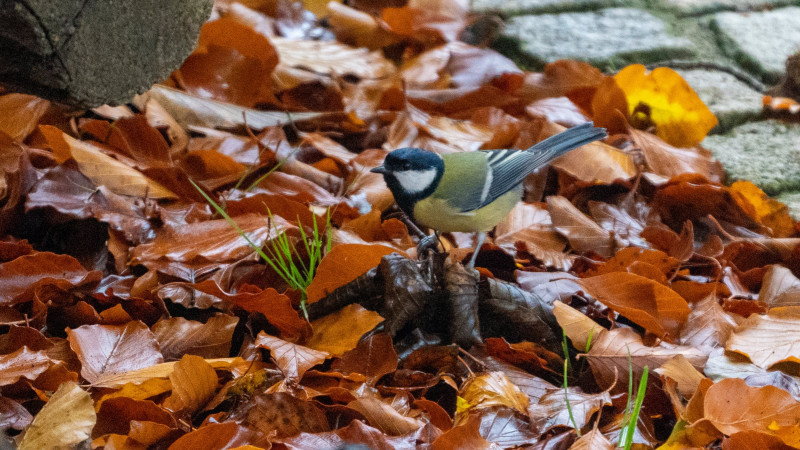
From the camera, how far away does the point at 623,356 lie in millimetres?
1935

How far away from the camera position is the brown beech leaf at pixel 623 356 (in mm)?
1907

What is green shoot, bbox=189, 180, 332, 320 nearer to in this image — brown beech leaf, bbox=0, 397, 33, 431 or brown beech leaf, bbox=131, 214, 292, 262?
brown beech leaf, bbox=131, 214, 292, 262

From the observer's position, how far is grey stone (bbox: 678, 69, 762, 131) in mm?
3424

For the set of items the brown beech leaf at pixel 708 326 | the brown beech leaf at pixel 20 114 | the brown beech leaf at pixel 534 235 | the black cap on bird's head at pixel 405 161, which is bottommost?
the brown beech leaf at pixel 534 235

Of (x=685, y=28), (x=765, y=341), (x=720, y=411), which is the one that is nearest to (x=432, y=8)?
(x=685, y=28)

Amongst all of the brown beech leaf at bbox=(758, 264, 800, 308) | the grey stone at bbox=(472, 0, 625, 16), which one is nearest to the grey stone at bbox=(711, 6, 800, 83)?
the grey stone at bbox=(472, 0, 625, 16)

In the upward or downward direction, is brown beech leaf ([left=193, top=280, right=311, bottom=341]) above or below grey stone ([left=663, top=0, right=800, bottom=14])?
below

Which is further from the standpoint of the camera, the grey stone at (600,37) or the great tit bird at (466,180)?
the grey stone at (600,37)

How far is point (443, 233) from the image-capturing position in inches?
111

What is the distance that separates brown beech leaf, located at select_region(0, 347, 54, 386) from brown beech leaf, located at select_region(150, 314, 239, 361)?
271mm

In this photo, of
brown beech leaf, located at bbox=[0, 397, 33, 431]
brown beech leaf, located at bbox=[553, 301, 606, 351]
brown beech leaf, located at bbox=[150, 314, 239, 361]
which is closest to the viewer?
brown beech leaf, located at bbox=[0, 397, 33, 431]

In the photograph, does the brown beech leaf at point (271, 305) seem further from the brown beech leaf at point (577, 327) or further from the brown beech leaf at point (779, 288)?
the brown beech leaf at point (779, 288)

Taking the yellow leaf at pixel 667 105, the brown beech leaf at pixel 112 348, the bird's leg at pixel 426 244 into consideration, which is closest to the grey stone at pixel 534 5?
the yellow leaf at pixel 667 105

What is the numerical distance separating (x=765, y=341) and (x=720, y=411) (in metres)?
0.42
